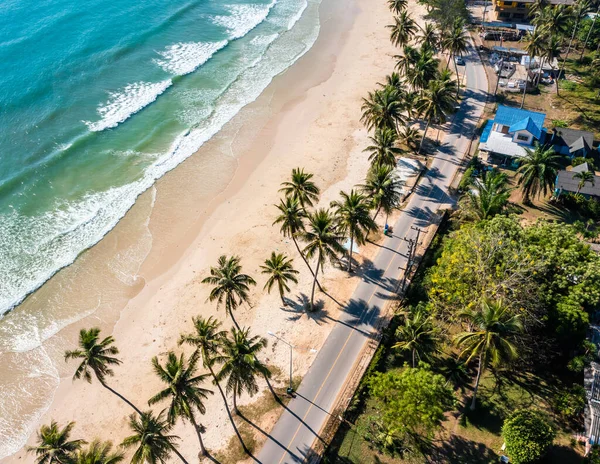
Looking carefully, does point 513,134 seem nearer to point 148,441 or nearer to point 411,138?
point 411,138

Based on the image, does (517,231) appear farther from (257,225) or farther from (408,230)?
(257,225)

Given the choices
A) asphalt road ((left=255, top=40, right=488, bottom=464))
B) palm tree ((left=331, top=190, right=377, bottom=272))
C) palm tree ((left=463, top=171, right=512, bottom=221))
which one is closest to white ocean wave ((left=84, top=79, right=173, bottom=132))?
palm tree ((left=331, top=190, right=377, bottom=272))

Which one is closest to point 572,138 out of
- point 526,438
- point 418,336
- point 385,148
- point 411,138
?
point 411,138

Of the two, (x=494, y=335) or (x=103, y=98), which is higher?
(x=103, y=98)

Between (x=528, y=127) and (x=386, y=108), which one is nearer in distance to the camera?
(x=386, y=108)

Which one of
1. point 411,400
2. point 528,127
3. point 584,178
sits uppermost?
point 528,127

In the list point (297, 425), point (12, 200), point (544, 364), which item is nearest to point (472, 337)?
point (544, 364)

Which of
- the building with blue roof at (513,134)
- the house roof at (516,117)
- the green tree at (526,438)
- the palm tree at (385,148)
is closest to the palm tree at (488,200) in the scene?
the palm tree at (385,148)

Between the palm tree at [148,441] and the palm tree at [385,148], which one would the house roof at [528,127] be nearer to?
the palm tree at [385,148]
